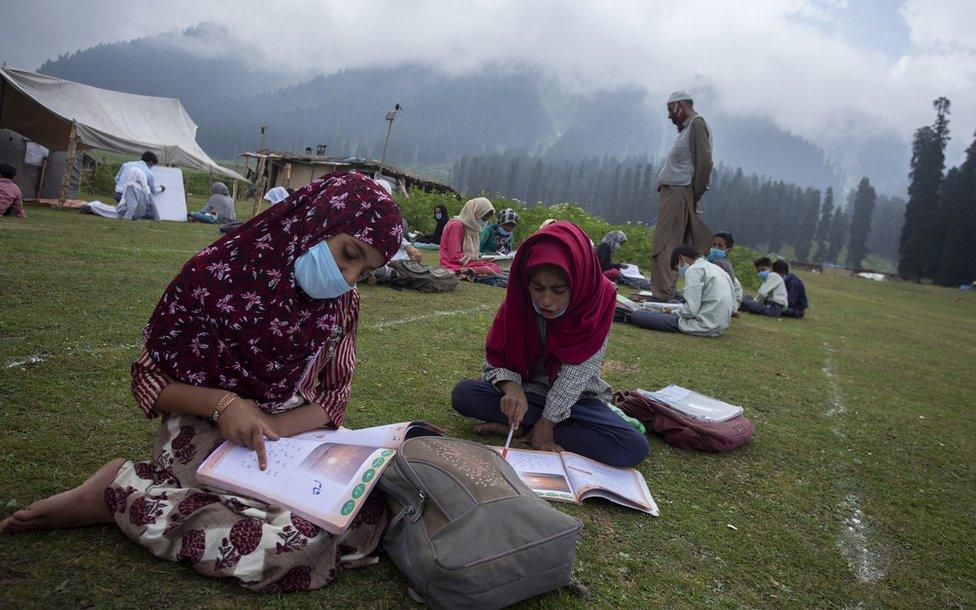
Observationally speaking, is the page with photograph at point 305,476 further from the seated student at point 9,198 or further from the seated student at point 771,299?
the seated student at point 771,299

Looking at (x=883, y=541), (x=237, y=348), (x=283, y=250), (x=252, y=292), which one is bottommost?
(x=883, y=541)

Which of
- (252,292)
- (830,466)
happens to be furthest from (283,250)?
(830,466)

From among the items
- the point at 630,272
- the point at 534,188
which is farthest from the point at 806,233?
the point at 630,272

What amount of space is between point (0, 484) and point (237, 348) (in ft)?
2.88

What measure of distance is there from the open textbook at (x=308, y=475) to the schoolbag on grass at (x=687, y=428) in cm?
201

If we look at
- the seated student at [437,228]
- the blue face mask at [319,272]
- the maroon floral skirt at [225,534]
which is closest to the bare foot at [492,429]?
the maroon floral skirt at [225,534]

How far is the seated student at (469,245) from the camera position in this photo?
9.40m

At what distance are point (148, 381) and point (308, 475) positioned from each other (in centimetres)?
64

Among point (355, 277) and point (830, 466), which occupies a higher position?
point (355, 277)

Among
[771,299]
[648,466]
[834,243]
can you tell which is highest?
[834,243]

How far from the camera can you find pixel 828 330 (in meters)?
10.1

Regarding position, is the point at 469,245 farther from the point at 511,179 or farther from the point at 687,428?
the point at 511,179

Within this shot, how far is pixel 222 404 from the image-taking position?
6.00ft

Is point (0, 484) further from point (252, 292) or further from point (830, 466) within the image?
point (830, 466)
